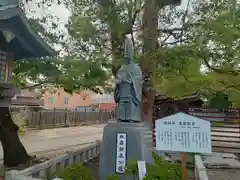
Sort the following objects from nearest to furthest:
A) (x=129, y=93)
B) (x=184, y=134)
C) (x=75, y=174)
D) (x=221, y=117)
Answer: (x=184, y=134) → (x=75, y=174) → (x=129, y=93) → (x=221, y=117)

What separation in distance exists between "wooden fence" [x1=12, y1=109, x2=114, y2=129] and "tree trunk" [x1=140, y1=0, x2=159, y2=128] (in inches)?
561

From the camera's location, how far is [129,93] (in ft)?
20.3

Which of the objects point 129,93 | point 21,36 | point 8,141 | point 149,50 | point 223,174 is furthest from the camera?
point 8,141

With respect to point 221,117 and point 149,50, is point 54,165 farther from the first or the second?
point 221,117

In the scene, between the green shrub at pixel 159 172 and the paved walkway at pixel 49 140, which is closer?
the green shrub at pixel 159 172

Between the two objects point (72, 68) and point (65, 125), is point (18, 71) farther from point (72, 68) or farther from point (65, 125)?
point (65, 125)

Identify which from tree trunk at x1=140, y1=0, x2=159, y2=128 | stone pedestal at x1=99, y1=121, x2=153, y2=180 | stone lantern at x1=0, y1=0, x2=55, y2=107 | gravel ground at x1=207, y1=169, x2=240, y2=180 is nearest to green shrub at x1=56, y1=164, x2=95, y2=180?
stone pedestal at x1=99, y1=121, x2=153, y2=180

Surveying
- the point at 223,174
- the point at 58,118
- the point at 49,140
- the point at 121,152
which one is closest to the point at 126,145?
the point at 121,152

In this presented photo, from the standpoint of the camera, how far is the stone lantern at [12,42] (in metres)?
5.09

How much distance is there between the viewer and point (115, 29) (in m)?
8.18

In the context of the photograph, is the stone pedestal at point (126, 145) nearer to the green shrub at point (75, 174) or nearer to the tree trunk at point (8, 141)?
the green shrub at point (75, 174)

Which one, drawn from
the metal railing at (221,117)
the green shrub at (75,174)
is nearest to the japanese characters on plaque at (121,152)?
the green shrub at (75,174)

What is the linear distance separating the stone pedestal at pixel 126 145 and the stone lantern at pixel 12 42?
221 centimetres

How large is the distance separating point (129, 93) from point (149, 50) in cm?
206
